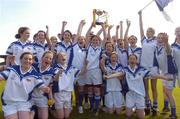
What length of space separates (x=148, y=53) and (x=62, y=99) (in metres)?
2.85

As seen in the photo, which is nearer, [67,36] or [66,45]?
[67,36]

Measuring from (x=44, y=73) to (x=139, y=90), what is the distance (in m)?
2.67

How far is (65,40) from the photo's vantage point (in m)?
10.7

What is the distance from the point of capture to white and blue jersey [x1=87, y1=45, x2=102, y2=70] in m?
10.6

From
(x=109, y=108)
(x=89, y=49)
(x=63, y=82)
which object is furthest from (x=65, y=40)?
(x=109, y=108)

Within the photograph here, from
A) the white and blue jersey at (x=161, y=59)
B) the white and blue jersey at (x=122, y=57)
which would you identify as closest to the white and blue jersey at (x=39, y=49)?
the white and blue jersey at (x=122, y=57)

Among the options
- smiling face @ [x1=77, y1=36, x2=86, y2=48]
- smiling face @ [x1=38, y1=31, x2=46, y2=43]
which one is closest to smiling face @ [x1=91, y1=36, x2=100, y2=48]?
smiling face @ [x1=77, y1=36, x2=86, y2=48]

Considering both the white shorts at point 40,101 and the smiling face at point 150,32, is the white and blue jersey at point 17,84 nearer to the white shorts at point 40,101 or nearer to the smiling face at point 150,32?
the white shorts at point 40,101

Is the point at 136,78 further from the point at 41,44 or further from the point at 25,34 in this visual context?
the point at 25,34

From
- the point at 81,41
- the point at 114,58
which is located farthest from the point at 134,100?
the point at 81,41

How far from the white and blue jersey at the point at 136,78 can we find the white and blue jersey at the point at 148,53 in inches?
20.6

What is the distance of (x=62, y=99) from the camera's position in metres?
9.66

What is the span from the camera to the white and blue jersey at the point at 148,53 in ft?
34.9

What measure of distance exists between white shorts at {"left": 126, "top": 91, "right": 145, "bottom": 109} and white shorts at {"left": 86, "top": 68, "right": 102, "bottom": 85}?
0.89 m
